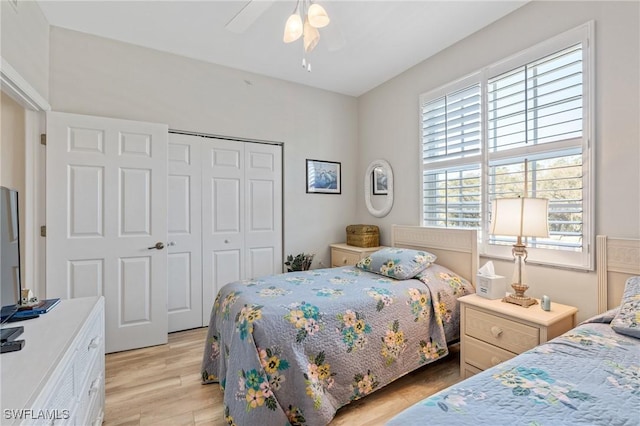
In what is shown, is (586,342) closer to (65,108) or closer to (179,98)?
(179,98)

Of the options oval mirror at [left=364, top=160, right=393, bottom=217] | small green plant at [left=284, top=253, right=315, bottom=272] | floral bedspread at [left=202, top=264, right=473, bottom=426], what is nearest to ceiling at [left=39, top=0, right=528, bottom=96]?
oval mirror at [left=364, top=160, right=393, bottom=217]

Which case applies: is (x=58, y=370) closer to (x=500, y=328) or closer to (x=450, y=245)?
(x=500, y=328)

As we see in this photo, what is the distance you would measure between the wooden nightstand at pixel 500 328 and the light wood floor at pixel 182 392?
12.0 inches

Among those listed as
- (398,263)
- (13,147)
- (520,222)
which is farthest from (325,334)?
(13,147)

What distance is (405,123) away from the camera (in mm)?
3439

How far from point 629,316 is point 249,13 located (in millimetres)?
2548

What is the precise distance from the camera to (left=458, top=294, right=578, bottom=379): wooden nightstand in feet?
5.88

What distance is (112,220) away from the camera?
2.69 meters

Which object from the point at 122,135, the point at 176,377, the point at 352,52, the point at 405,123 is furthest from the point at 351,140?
the point at 176,377

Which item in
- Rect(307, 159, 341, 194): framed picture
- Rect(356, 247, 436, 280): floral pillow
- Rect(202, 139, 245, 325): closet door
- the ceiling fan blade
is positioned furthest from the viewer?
Rect(307, 159, 341, 194): framed picture

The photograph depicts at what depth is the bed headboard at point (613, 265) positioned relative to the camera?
5.88ft

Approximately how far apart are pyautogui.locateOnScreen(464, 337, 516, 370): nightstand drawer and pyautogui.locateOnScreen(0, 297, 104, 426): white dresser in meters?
2.24

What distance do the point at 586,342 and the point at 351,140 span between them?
3.37 metres

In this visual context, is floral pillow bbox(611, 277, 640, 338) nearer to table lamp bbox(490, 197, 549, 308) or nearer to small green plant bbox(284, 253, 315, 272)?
table lamp bbox(490, 197, 549, 308)
